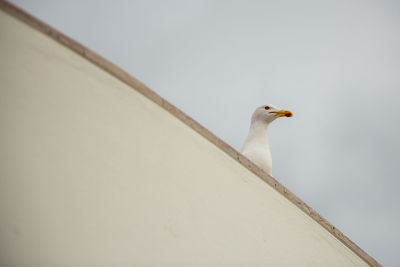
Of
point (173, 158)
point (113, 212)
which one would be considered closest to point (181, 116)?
point (173, 158)

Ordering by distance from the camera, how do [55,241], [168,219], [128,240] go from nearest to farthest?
[55,241] → [128,240] → [168,219]

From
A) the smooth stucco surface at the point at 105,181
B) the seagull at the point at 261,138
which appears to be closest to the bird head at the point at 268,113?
the seagull at the point at 261,138

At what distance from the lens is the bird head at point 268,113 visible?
26.1ft

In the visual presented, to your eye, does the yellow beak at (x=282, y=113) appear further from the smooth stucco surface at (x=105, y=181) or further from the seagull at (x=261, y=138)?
the smooth stucco surface at (x=105, y=181)

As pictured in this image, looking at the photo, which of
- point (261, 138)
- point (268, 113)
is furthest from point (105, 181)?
point (268, 113)

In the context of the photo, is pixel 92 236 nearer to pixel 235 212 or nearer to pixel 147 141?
pixel 147 141

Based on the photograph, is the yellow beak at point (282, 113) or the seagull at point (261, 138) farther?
the yellow beak at point (282, 113)

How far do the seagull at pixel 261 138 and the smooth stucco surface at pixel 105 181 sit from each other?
1740 mm

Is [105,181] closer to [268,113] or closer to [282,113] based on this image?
[268,113]

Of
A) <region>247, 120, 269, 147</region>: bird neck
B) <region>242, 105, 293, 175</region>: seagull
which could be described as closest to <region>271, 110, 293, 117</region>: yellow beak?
<region>242, 105, 293, 175</region>: seagull

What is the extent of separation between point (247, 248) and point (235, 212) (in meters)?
0.35

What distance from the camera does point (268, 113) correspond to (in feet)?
26.2

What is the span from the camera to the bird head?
26.1ft

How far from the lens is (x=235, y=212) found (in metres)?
4.93
